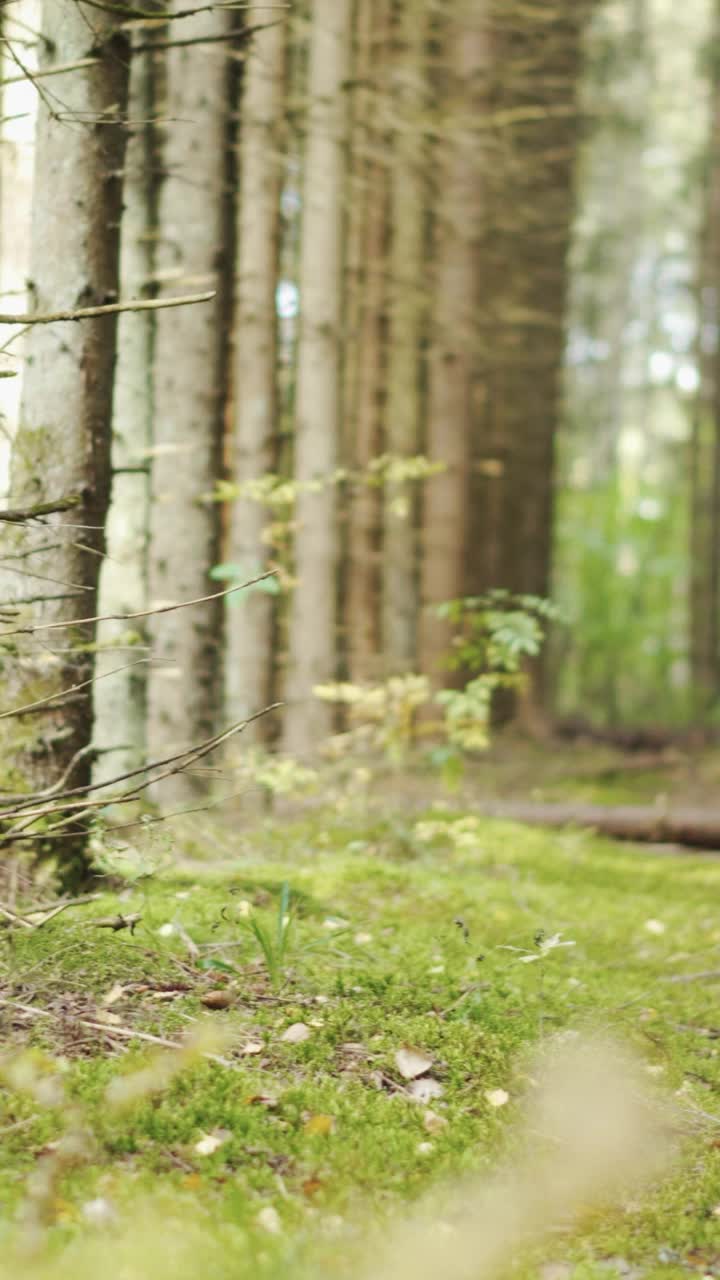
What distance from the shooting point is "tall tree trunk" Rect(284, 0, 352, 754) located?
8.80 m

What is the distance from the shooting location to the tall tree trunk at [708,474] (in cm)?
1819

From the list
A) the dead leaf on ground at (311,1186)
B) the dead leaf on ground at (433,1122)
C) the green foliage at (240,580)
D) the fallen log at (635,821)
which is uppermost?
the green foliage at (240,580)

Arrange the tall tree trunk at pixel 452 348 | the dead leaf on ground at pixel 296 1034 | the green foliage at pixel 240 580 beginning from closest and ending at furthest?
1. the dead leaf on ground at pixel 296 1034
2. the green foliage at pixel 240 580
3. the tall tree trunk at pixel 452 348

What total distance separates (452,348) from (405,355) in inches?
19.1


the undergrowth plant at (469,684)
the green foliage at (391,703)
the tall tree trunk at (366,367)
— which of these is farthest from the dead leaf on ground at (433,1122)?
the tall tree trunk at (366,367)

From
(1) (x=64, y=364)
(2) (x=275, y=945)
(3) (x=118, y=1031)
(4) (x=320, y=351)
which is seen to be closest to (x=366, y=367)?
(4) (x=320, y=351)

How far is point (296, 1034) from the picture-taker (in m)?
3.53

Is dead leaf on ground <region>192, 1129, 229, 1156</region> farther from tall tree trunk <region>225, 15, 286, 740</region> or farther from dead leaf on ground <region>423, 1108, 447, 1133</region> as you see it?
tall tree trunk <region>225, 15, 286, 740</region>

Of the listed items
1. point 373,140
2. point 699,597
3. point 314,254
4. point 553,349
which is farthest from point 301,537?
point 699,597

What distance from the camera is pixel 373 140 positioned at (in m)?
11.1

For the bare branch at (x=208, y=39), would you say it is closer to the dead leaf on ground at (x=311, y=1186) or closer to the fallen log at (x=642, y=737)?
the dead leaf on ground at (x=311, y=1186)

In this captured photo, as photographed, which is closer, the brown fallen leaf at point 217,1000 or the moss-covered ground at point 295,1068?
the moss-covered ground at point 295,1068

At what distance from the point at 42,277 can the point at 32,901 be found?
2.42 meters

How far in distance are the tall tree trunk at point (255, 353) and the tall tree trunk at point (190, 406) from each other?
87cm
